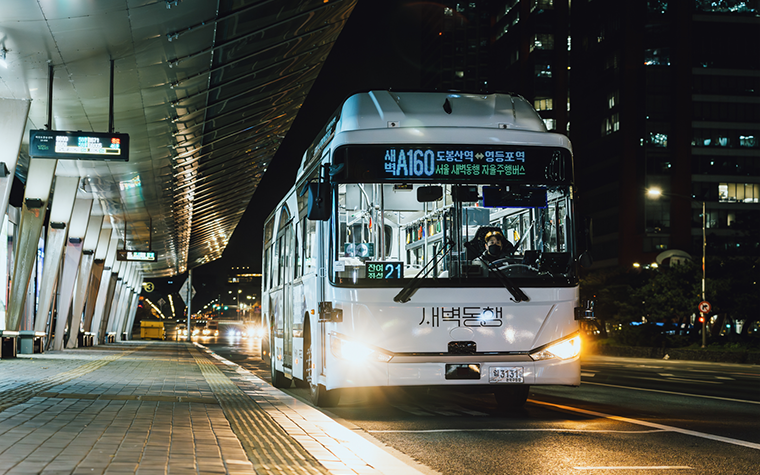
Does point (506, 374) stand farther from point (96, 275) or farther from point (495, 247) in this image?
point (96, 275)

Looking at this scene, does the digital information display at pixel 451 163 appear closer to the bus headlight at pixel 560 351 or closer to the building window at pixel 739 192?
the bus headlight at pixel 560 351

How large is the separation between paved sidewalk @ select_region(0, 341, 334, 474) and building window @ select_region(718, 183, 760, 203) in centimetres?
7482

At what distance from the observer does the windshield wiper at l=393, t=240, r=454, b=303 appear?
10.1m

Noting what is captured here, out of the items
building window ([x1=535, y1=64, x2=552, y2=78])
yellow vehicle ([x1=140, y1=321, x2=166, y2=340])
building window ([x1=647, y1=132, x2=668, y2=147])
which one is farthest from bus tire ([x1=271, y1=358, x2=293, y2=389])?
building window ([x1=535, y1=64, x2=552, y2=78])

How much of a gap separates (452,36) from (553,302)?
120802 mm

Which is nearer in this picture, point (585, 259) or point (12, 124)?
point (585, 259)

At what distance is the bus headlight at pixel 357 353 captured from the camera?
1010 cm

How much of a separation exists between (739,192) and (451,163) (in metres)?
77.9

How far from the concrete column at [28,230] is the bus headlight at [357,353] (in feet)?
64.5

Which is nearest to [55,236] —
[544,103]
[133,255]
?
[133,255]

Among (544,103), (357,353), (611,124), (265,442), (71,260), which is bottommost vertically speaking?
(265,442)

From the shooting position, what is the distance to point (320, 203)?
33.4ft

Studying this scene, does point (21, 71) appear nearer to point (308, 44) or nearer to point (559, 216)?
point (308, 44)

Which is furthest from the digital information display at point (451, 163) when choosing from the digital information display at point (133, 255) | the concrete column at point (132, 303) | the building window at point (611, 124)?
the building window at point (611, 124)
